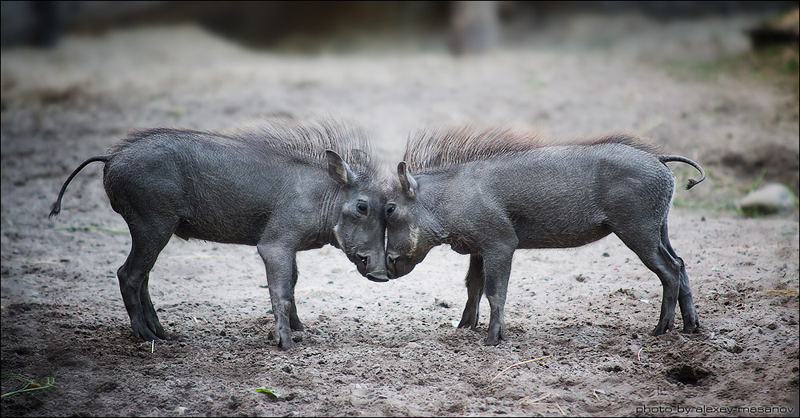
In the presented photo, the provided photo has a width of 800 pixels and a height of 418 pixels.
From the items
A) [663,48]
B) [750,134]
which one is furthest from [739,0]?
[750,134]

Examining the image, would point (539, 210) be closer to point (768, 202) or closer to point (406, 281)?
point (406, 281)

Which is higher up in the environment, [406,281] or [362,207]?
[362,207]

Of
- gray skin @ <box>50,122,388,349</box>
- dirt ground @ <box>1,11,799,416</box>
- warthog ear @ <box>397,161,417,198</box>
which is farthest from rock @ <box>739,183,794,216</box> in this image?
gray skin @ <box>50,122,388,349</box>

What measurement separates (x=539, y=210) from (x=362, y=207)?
1273 mm

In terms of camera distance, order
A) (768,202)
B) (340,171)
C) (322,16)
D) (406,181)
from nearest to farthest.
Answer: (406,181) < (340,171) < (768,202) < (322,16)

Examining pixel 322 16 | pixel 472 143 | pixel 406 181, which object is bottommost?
pixel 322 16

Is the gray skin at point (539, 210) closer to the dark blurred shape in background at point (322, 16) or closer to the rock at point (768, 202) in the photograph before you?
the rock at point (768, 202)

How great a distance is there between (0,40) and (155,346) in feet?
32.2

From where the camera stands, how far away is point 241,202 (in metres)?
5.14

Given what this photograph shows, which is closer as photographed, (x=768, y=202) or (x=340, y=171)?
(x=340, y=171)

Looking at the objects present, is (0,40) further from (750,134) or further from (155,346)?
(750,134)

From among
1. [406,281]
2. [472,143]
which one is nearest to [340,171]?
[472,143]

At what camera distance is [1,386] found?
14.5ft

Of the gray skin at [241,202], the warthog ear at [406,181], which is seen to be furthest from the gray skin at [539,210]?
the gray skin at [241,202]
